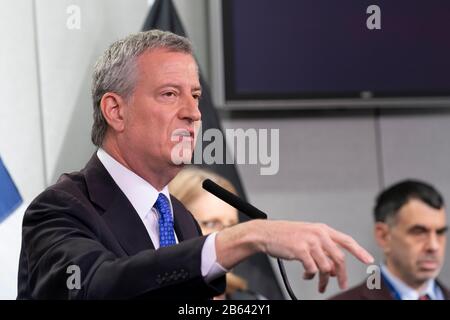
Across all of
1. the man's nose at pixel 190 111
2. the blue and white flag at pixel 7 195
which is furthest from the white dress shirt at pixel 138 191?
the blue and white flag at pixel 7 195

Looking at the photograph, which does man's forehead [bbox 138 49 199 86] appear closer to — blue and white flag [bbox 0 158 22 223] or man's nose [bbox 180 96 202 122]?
man's nose [bbox 180 96 202 122]

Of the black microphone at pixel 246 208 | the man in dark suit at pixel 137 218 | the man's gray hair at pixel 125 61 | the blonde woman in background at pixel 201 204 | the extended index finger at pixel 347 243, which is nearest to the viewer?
the extended index finger at pixel 347 243

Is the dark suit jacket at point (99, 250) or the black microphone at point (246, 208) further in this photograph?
the black microphone at point (246, 208)

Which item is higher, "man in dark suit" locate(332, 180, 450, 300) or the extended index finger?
the extended index finger

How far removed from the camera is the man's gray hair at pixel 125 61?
160 centimetres

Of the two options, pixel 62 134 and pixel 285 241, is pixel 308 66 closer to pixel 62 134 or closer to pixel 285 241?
pixel 62 134

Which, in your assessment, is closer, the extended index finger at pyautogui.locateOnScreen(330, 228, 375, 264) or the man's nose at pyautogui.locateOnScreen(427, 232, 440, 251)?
the extended index finger at pyautogui.locateOnScreen(330, 228, 375, 264)

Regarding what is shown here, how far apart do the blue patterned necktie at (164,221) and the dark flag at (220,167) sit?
1.77m

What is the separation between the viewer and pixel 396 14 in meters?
3.73

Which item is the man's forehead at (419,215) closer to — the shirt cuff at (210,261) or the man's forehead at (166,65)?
the man's forehead at (166,65)

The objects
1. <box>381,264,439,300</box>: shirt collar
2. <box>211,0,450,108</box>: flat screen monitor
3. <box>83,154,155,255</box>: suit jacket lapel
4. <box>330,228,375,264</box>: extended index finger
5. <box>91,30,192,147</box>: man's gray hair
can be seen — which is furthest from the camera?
<box>211,0,450,108</box>: flat screen monitor

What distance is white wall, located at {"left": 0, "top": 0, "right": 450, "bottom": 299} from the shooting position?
9.75 feet

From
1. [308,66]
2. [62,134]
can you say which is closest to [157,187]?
[62,134]

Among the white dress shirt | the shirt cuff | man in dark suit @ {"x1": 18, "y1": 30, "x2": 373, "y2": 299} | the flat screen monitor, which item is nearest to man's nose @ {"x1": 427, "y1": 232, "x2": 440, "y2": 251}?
the flat screen monitor
